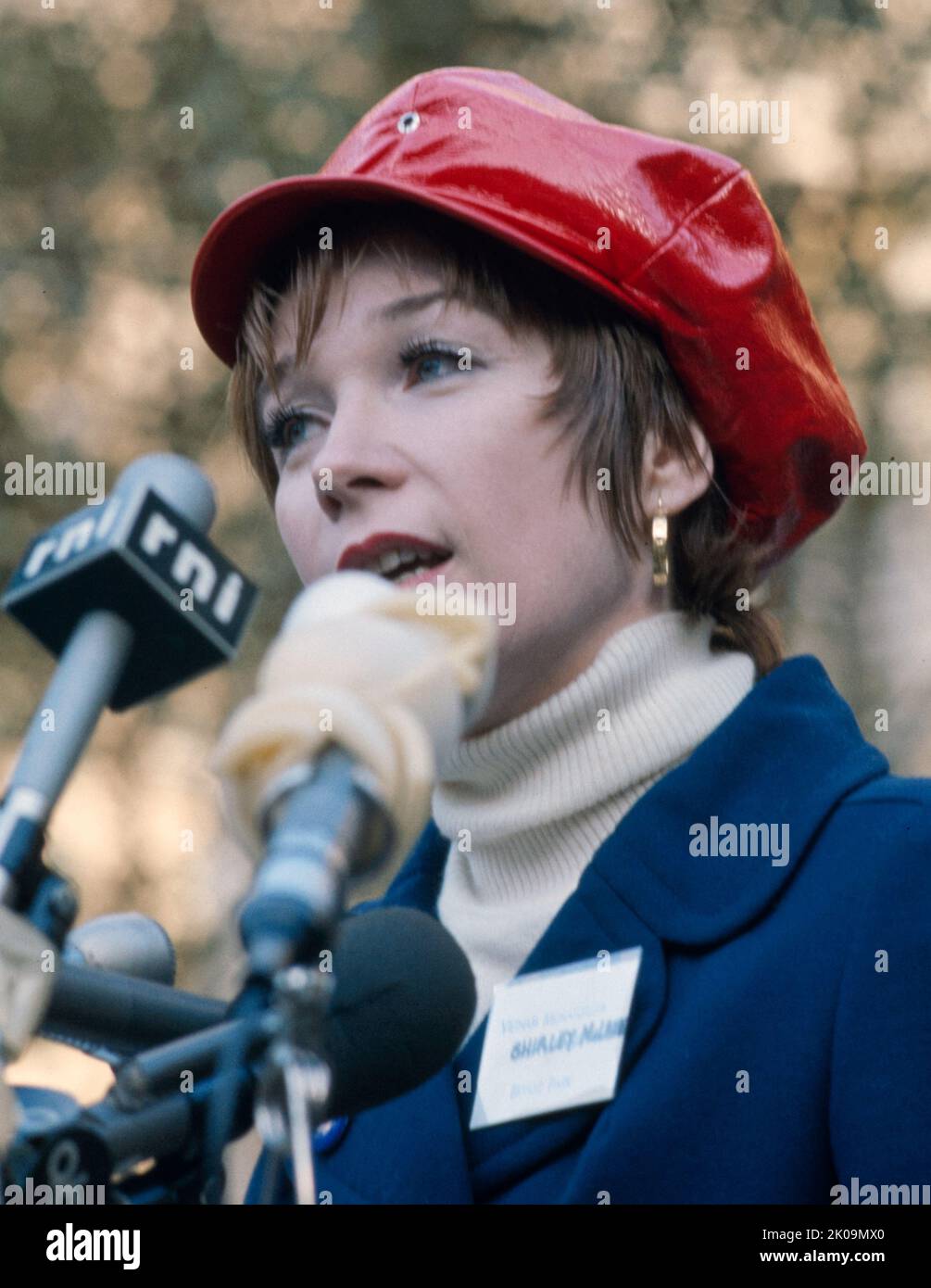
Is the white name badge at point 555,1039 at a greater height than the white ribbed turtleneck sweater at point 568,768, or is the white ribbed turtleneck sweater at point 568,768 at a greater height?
the white ribbed turtleneck sweater at point 568,768

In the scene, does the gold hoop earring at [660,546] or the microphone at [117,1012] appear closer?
the microphone at [117,1012]

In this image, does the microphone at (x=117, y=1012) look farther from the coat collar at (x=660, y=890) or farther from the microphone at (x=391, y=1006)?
the coat collar at (x=660, y=890)

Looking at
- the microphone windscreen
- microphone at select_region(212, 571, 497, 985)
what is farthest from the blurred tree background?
microphone at select_region(212, 571, 497, 985)

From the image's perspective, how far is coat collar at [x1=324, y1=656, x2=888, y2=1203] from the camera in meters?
1.48

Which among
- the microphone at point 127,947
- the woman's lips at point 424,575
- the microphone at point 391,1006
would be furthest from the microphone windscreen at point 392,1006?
the woman's lips at point 424,575

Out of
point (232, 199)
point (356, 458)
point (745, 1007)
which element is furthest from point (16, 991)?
point (232, 199)

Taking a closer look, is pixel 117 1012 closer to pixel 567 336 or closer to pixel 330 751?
pixel 330 751

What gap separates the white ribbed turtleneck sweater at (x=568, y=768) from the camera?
1662mm

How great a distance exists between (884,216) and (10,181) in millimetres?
2813

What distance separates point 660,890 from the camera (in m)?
1.55

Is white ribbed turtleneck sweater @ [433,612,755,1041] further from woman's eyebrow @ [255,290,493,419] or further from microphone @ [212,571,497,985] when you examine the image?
microphone @ [212,571,497,985]

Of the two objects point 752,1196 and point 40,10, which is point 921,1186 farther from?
point 40,10

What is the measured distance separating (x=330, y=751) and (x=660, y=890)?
773mm

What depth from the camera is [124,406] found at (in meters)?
5.87
